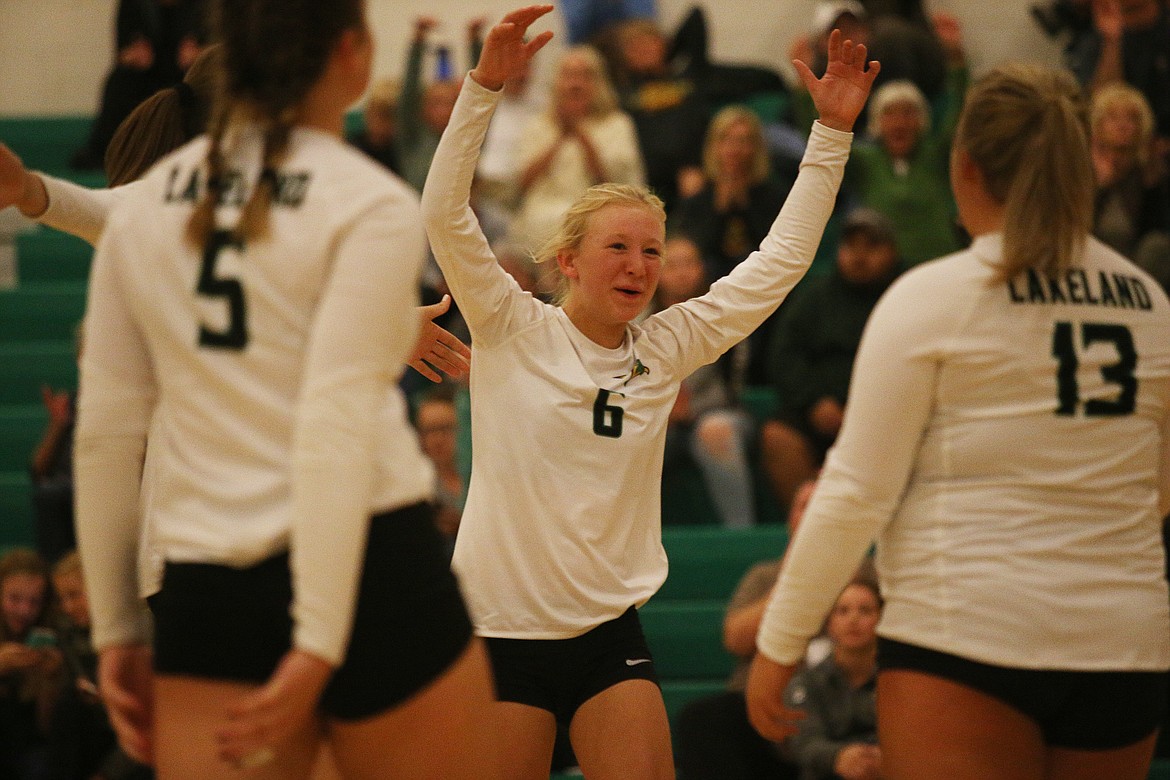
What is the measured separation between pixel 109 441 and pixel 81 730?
357cm

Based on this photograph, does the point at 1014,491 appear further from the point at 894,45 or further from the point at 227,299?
the point at 894,45

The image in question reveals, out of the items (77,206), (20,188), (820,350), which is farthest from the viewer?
(820,350)

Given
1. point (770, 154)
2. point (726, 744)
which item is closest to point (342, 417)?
point (726, 744)

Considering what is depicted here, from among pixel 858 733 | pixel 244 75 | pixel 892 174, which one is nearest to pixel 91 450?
Result: pixel 244 75

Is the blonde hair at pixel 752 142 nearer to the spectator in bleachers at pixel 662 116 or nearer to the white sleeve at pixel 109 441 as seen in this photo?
the spectator in bleachers at pixel 662 116

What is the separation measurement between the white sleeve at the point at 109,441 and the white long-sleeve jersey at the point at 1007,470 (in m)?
1.05

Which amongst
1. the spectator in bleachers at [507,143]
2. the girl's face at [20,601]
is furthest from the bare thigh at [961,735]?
the spectator in bleachers at [507,143]

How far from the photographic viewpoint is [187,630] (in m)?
1.98

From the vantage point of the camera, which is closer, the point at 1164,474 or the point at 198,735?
the point at 198,735

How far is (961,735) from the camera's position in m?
Result: 2.24

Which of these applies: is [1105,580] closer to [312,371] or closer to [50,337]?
[312,371]

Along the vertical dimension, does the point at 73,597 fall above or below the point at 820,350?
below

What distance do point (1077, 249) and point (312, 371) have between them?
4.07 ft

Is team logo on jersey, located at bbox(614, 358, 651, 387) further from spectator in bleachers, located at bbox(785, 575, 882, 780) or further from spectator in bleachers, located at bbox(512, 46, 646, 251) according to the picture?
spectator in bleachers, located at bbox(512, 46, 646, 251)
